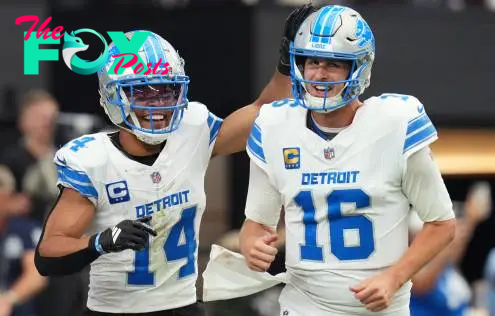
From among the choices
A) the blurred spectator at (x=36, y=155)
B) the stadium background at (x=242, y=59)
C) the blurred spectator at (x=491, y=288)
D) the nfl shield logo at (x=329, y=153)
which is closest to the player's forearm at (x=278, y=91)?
the nfl shield logo at (x=329, y=153)

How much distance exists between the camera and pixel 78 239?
5551 mm

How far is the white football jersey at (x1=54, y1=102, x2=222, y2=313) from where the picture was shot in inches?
223

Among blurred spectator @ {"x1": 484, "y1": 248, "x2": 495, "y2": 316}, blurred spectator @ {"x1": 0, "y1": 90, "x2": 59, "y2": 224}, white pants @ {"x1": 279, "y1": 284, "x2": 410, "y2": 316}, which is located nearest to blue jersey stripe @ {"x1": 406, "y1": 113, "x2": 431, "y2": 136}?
white pants @ {"x1": 279, "y1": 284, "x2": 410, "y2": 316}

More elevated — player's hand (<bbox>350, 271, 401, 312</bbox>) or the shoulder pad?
the shoulder pad

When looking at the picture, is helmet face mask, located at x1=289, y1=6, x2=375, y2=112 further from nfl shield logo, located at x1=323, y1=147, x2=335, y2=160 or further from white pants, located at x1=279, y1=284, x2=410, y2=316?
white pants, located at x1=279, y1=284, x2=410, y2=316

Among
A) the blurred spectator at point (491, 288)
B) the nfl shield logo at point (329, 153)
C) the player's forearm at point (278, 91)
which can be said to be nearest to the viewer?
the nfl shield logo at point (329, 153)

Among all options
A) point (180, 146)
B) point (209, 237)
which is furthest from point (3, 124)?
point (180, 146)

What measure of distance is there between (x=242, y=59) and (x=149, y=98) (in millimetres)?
6397

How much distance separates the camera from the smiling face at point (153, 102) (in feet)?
18.5

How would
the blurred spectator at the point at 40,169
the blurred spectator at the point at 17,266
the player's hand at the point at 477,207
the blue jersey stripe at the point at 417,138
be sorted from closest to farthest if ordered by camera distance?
1. the blue jersey stripe at the point at 417,138
2. the blurred spectator at the point at 17,266
3. the blurred spectator at the point at 40,169
4. the player's hand at the point at 477,207

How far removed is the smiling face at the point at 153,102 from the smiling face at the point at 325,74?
62cm

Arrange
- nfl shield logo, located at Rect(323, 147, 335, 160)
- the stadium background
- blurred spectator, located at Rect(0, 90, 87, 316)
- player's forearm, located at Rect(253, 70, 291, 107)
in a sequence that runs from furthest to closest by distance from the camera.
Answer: the stadium background → blurred spectator, located at Rect(0, 90, 87, 316) → player's forearm, located at Rect(253, 70, 291, 107) → nfl shield logo, located at Rect(323, 147, 335, 160)

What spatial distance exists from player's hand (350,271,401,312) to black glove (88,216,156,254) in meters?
0.80

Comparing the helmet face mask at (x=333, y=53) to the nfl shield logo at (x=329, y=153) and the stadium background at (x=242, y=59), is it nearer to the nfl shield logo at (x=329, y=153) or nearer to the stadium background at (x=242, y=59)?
the nfl shield logo at (x=329, y=153)
